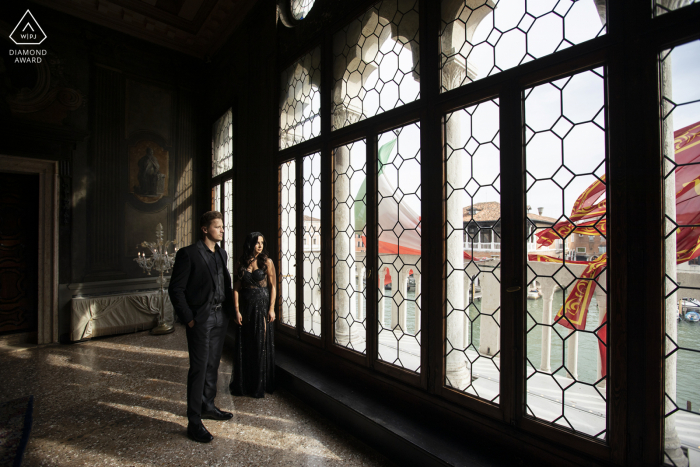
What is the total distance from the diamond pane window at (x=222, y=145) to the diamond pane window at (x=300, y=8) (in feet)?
6.40

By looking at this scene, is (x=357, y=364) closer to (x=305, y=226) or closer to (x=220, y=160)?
(x=305, y=226)

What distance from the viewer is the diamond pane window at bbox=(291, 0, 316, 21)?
3.37 metres

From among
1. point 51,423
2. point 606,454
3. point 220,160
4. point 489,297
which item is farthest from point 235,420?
point 220,160


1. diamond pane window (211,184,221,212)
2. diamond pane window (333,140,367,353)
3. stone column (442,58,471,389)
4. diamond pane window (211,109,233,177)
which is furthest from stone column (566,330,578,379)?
diamond pane window (211,184,221,212)

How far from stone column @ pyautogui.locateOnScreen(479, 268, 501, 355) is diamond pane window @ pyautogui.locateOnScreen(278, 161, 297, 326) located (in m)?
2.00

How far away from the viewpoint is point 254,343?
268 centimetres

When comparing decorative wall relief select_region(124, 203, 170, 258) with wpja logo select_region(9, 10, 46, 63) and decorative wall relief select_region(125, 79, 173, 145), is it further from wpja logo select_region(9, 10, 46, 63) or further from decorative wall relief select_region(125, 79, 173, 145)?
wpja logo select_region(9, 10, 46, 63)

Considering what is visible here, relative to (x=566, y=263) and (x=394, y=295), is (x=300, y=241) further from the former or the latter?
(x=566, y=263)

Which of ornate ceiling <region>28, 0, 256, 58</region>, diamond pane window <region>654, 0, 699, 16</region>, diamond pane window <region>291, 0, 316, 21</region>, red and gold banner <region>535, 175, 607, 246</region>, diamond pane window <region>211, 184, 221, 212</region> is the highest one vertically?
ornate ceiling <region>28, 0, 256, 58</region>

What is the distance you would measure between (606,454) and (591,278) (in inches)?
29.5

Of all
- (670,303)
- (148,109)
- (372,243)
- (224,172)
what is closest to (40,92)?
(148,109)

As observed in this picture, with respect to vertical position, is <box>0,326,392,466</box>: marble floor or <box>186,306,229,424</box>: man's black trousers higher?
<box>186,306,229,424</box>: man's black trousers

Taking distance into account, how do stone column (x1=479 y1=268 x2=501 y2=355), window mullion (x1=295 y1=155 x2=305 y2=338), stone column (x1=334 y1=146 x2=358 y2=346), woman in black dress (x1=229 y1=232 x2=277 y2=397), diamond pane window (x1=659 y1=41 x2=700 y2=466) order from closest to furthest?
diamond pane window (x1=659 y1=41 x2=700 y2=466), stone column (x1=479 y1=268 x2=501 y2=355), woman in black dress (x1=229 y1=232 x2=277 y2=397), stone column (x1=334 y1=146 x2=358 y2=346), window mullion (x1=295 y1=155 x2=305 y2=338)

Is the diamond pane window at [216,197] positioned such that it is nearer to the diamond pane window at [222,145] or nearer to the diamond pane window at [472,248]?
the diamond pane window at [222,145]
